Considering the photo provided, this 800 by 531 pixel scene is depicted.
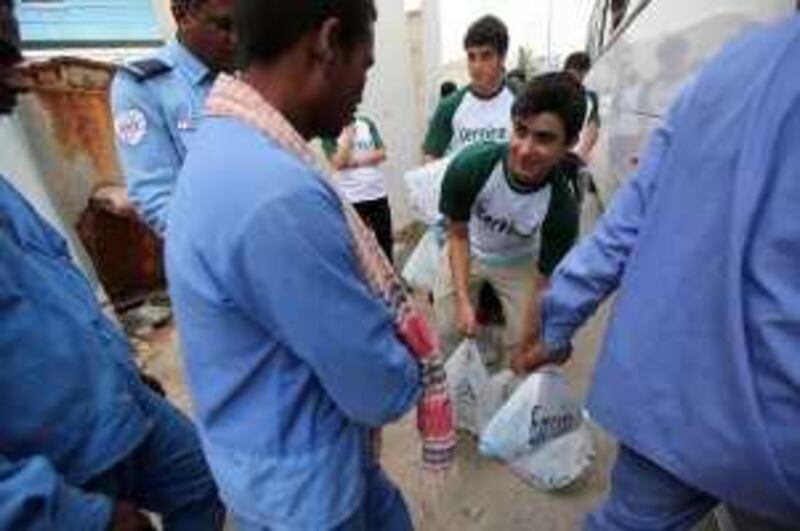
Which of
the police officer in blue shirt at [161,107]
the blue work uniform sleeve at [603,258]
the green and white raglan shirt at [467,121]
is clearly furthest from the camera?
the green and white raglan shirt at [467,121]

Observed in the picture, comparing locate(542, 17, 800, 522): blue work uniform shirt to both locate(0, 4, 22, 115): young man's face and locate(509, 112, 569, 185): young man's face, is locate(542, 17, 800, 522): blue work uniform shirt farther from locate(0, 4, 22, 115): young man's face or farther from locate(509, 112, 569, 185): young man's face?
locate(0, 4, 22, 115): young man's face

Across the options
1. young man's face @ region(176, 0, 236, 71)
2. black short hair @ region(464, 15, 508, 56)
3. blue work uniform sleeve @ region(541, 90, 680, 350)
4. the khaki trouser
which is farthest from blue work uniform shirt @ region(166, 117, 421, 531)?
black short hair @ region(464, 15, 508, 56)

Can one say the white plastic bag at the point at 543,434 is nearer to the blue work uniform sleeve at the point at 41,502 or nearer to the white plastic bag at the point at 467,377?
the white plastic bag at the point at 467,377

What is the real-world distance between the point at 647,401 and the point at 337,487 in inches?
23.5

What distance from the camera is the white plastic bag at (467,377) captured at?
8.61ft

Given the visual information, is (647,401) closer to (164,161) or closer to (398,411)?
(398,411)

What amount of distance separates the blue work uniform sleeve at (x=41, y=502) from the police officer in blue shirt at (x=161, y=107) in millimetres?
1156

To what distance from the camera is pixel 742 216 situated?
3.68 ft

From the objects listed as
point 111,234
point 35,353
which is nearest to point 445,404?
point 35,353

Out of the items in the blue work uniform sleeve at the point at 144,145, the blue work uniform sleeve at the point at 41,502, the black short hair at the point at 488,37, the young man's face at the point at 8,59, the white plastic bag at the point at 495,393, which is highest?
the young man's face at the point at 8,59

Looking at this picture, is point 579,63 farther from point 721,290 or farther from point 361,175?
point 721,290

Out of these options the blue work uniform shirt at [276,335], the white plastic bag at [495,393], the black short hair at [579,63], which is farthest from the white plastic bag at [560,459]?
the black short hair at [579,63]

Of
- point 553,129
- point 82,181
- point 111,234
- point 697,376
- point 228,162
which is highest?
point 228,162

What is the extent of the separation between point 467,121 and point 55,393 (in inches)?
116
